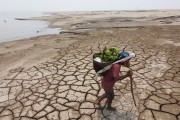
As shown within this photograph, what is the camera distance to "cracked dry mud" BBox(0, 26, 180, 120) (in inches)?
119

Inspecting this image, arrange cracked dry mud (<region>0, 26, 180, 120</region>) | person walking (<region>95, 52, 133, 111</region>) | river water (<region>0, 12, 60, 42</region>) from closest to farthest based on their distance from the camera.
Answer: person walking (<region>95, 52, 133, 111</region>)
cracked dry mud (<region>0, 26, 180, 120</region>)
river water (<region>0, 12, 60, 42</region>)

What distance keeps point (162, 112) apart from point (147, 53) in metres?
3.34

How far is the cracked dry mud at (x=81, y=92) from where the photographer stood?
304 cm

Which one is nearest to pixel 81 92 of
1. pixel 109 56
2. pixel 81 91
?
pixel 81 91

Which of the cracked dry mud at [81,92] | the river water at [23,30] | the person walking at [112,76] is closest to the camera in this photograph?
the person walking at [112,76]

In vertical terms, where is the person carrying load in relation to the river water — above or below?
above

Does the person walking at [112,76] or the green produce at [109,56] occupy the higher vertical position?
the green produce at [109,56]

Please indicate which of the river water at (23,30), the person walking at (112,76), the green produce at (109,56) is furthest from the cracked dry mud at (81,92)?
the river water at (23,30)

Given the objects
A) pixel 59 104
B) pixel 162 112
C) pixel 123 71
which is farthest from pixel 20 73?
pixel 162 112

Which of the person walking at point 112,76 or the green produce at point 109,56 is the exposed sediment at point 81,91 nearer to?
the person walking at point 112,76

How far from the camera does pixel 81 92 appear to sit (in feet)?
12.1

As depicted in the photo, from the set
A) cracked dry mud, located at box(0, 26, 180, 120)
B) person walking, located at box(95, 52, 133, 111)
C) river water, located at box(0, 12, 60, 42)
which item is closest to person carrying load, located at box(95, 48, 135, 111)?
person walking, located at box(95, 52, 133, 111)

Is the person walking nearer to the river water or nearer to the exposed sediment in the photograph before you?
the exposed sediment

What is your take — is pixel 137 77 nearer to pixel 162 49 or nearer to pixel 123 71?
pixel 123 71
